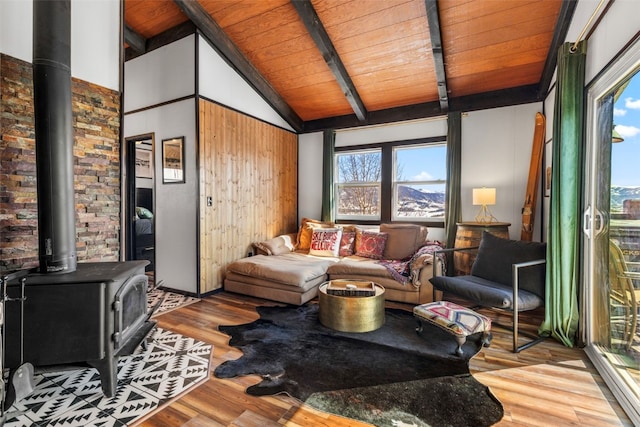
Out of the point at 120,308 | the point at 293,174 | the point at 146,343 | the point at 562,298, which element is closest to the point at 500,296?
the point at 562,298

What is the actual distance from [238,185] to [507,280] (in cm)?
333

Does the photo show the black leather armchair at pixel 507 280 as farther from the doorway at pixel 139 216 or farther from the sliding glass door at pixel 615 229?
the doorway at pixel 139 216

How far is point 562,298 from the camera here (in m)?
2.42

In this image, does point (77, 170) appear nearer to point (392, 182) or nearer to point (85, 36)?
point (85, 36)

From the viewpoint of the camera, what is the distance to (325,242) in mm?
4402

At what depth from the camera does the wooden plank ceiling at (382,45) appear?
3.04 m

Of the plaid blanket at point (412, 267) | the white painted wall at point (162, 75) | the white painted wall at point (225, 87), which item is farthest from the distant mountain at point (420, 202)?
the white painted wall at point (162, 75)

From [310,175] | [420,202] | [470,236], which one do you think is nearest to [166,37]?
[310,175]

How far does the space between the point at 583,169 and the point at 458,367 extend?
70.0 inches

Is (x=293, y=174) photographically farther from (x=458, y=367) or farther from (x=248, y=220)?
(x=458, y=367)

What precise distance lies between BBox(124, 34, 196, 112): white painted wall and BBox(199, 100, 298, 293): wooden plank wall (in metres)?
0.41

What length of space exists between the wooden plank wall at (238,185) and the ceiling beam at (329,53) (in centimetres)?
133

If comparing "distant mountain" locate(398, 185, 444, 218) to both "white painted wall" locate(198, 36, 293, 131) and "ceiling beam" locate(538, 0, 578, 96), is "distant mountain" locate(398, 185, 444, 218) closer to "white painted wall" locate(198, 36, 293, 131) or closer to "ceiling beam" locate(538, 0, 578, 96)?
"ceiling beam" locate(538, 0, 578, 96)

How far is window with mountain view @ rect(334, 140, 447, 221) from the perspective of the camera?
4.45 m
